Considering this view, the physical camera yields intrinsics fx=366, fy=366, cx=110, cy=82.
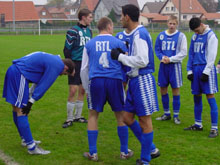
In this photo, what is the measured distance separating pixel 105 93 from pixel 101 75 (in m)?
0.28

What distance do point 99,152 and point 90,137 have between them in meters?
0.51

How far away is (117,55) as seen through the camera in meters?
4.84

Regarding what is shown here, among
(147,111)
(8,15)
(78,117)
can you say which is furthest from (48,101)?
(8,15)

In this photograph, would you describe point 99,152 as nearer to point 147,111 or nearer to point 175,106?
point 147,111

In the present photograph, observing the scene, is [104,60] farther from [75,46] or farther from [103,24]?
[75,46]

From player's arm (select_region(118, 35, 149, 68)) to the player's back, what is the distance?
0.49m

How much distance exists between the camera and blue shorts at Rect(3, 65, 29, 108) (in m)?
5.45

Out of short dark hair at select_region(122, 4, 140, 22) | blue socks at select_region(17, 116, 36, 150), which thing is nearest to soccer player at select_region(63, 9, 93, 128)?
blue socks at select_region(17, 116, 36, 150)

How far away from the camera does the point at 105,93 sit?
5.38 meters

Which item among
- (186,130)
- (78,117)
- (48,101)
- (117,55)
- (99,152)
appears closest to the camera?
(117,55)

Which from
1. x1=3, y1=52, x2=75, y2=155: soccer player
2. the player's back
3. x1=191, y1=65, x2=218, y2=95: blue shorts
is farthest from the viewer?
x1=191, y1=65, x2=218, y2=95: blue shorts

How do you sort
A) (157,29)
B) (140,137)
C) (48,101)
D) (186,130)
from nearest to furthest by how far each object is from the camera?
(140,137) < (186,130) < (48,101) < (157,29)

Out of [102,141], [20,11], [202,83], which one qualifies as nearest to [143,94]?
[102,141]

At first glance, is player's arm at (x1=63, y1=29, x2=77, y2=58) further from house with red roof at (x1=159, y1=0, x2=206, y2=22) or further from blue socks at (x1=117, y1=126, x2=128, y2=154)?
house with red roof at (x1=159, y1=0, x2=206, y2=22)
